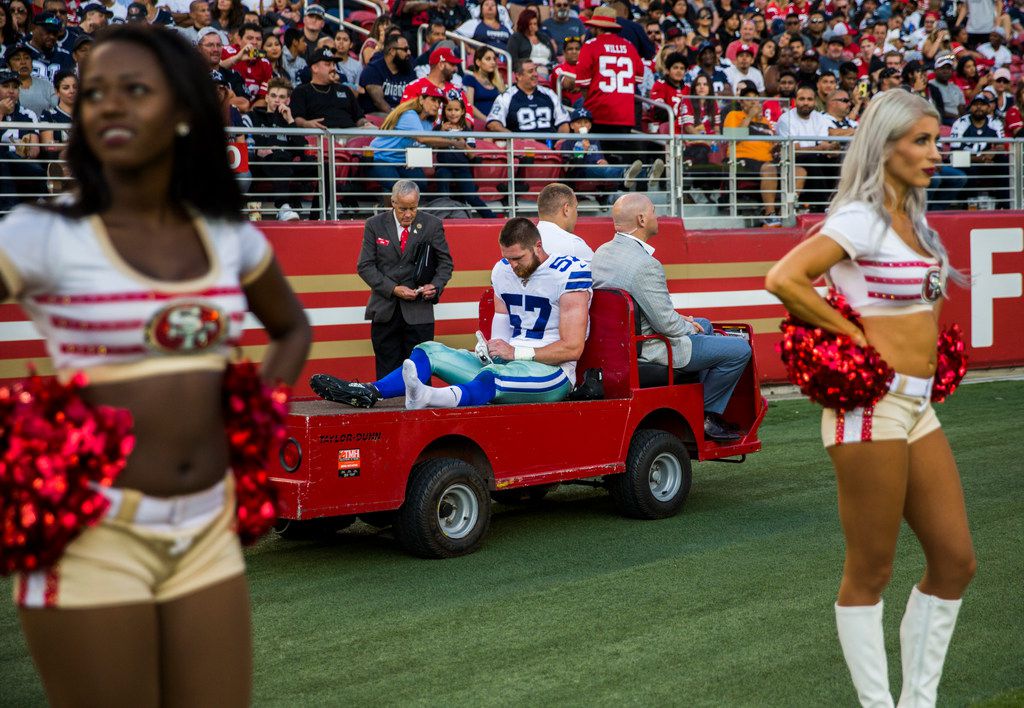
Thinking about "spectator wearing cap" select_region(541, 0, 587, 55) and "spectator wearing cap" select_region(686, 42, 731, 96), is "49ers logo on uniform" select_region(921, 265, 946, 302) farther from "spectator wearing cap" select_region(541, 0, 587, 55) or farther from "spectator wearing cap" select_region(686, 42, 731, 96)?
"spectator wearing cap" select_region(541, 0, 587, 55)

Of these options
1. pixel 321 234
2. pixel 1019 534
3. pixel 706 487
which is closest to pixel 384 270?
pixel 321 234

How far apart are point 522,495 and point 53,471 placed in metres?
6.19

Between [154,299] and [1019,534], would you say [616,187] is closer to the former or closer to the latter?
[1019,534]

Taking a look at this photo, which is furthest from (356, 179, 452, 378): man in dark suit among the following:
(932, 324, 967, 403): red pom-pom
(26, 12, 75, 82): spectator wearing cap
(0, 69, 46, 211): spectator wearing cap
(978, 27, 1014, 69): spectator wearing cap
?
(978, 27, 1014, 69): spectator wearing cap

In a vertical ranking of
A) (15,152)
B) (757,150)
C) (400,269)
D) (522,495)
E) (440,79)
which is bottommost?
(522,495)

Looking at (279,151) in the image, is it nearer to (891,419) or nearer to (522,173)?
(522,173)

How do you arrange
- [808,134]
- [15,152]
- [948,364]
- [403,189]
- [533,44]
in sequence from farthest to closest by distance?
[533,44]
[808,134]
[403,189]
[15,152]
[948,364]

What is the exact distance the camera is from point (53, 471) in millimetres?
2396

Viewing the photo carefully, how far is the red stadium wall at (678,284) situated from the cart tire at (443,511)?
13.5 feet

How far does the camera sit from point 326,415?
6480 millimetres

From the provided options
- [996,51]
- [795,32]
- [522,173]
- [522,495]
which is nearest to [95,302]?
[522,495]

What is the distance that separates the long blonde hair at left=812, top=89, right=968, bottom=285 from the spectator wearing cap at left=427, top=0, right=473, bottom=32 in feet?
40.8

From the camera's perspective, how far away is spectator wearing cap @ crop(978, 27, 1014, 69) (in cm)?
2056

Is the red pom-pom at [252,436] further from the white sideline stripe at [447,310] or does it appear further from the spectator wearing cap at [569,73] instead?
the spectator wearing cap at [569,73]
